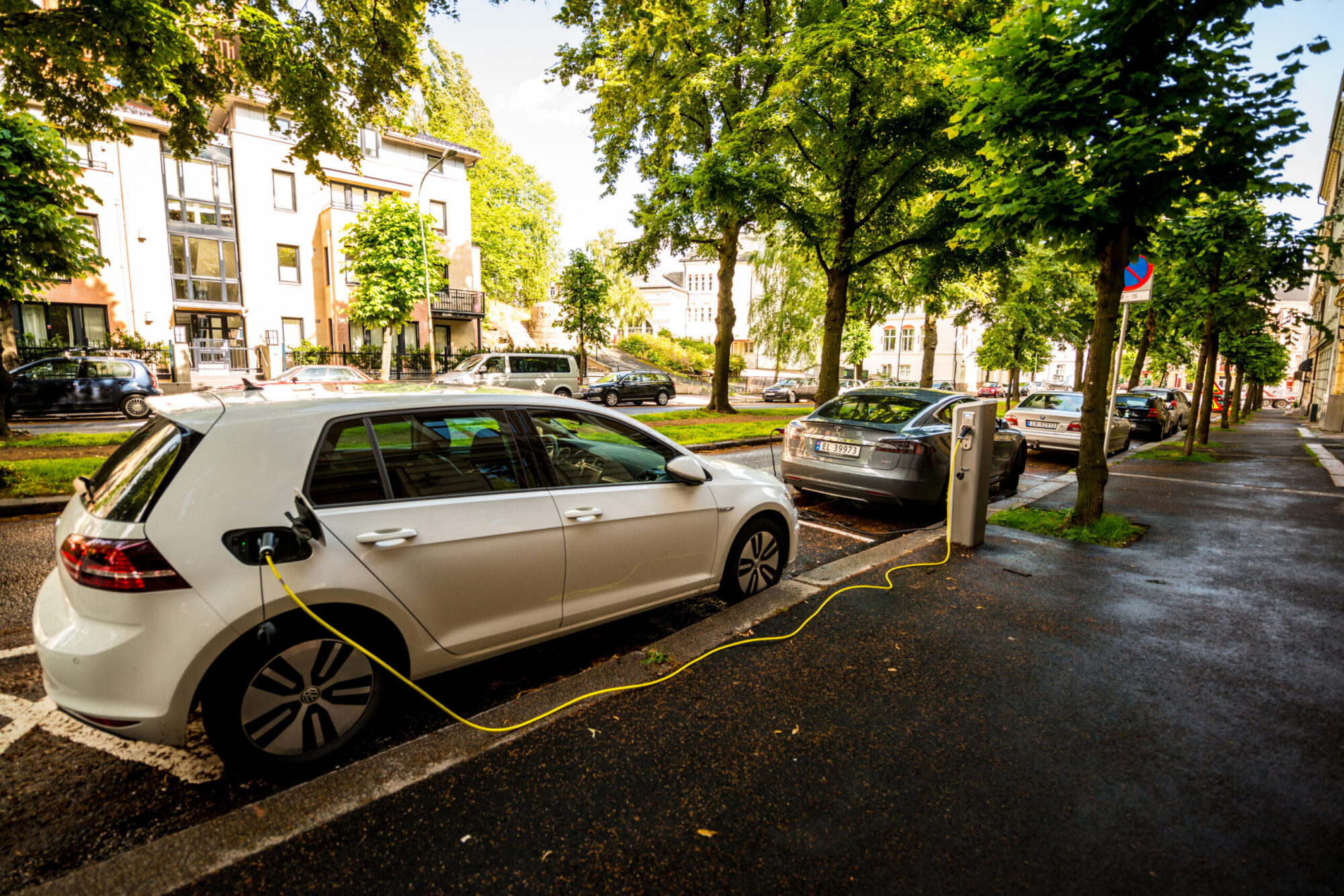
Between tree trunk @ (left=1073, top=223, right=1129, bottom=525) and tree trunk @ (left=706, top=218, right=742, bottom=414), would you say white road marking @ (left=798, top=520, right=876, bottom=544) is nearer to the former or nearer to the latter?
tree trunk @ (left=1073, top=223, right=1129, bottom=525)

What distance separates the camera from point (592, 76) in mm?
15586

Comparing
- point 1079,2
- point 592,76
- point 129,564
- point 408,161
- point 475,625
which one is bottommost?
point 475,625

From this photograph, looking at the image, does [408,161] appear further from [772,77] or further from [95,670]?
[95,670]

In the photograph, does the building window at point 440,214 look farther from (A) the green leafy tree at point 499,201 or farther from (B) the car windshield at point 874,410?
(B) the car windshield at point 874,410

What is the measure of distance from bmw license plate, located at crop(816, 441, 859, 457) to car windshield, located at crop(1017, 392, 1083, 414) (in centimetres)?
834

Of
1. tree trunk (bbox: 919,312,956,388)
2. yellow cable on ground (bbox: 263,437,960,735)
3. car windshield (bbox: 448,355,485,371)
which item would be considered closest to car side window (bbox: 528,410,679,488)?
yellow cable on ground (bbox: 263,437,960,735)

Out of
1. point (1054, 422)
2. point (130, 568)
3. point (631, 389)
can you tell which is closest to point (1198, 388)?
point (1054, 422)

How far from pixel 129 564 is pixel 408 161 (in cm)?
3661

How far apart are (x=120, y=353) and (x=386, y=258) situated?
33.8 feet

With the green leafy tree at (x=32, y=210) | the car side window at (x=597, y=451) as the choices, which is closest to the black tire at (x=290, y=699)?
the car side window at (x=597, y=451)

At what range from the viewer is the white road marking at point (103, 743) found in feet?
8.43

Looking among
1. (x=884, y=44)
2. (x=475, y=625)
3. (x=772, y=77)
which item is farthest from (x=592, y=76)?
(x=475, y=625)

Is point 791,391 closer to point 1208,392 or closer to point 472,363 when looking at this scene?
point 472,363

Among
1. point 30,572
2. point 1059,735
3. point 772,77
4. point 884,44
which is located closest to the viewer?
point 1059,735
